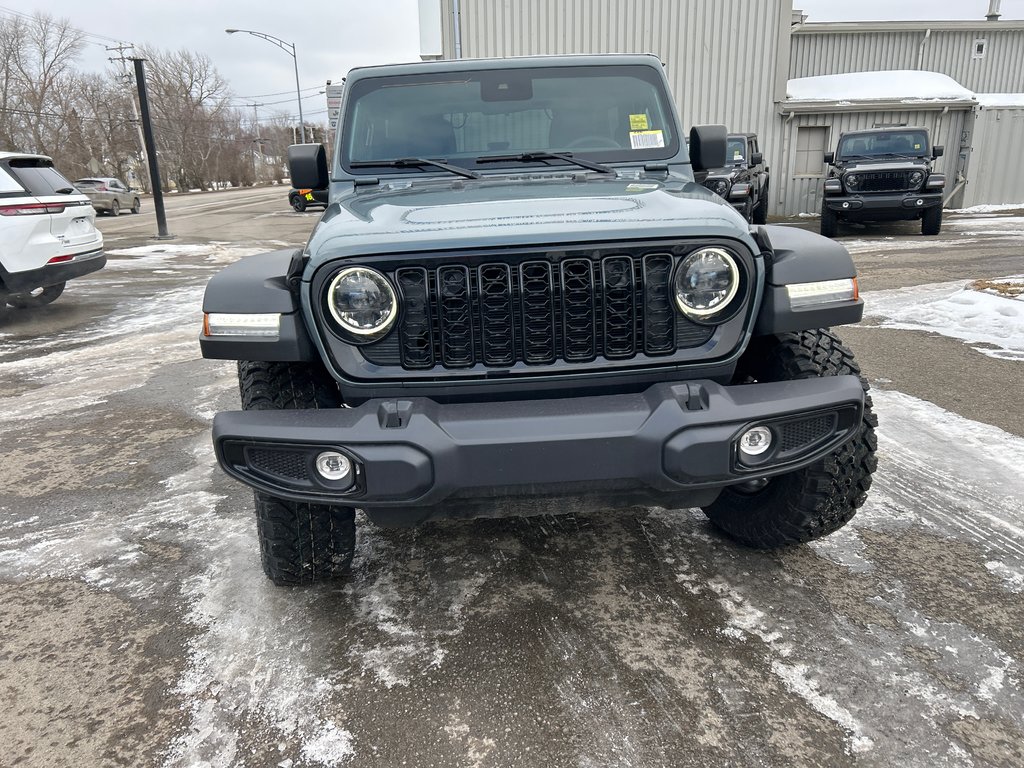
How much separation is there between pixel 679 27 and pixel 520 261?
16.7m

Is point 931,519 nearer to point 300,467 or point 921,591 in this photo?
point 921,591

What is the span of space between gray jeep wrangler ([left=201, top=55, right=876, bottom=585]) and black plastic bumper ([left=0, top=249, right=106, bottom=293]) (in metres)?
6.27

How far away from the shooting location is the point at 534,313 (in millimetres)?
2191

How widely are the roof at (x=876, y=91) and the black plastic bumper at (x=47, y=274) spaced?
49.3ft

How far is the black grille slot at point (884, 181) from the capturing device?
42.0 ft

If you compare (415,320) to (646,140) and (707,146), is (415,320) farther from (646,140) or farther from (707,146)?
(707,146)

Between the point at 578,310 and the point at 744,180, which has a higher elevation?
the point at 744,180

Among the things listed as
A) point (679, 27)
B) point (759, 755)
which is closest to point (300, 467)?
point (759, 755)

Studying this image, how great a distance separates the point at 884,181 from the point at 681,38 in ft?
20.5

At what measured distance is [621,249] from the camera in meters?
2.14

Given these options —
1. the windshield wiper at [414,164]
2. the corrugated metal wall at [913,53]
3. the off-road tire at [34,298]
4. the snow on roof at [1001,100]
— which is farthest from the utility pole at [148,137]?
the snow on roof at [1001,100]

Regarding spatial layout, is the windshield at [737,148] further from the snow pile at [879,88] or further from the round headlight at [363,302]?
the round headlight at [363,302]

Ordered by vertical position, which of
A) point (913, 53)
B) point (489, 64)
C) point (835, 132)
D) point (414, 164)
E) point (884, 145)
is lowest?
point (414, 164)

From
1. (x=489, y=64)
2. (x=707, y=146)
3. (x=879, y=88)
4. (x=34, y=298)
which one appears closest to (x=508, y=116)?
(x=489, y=64)
